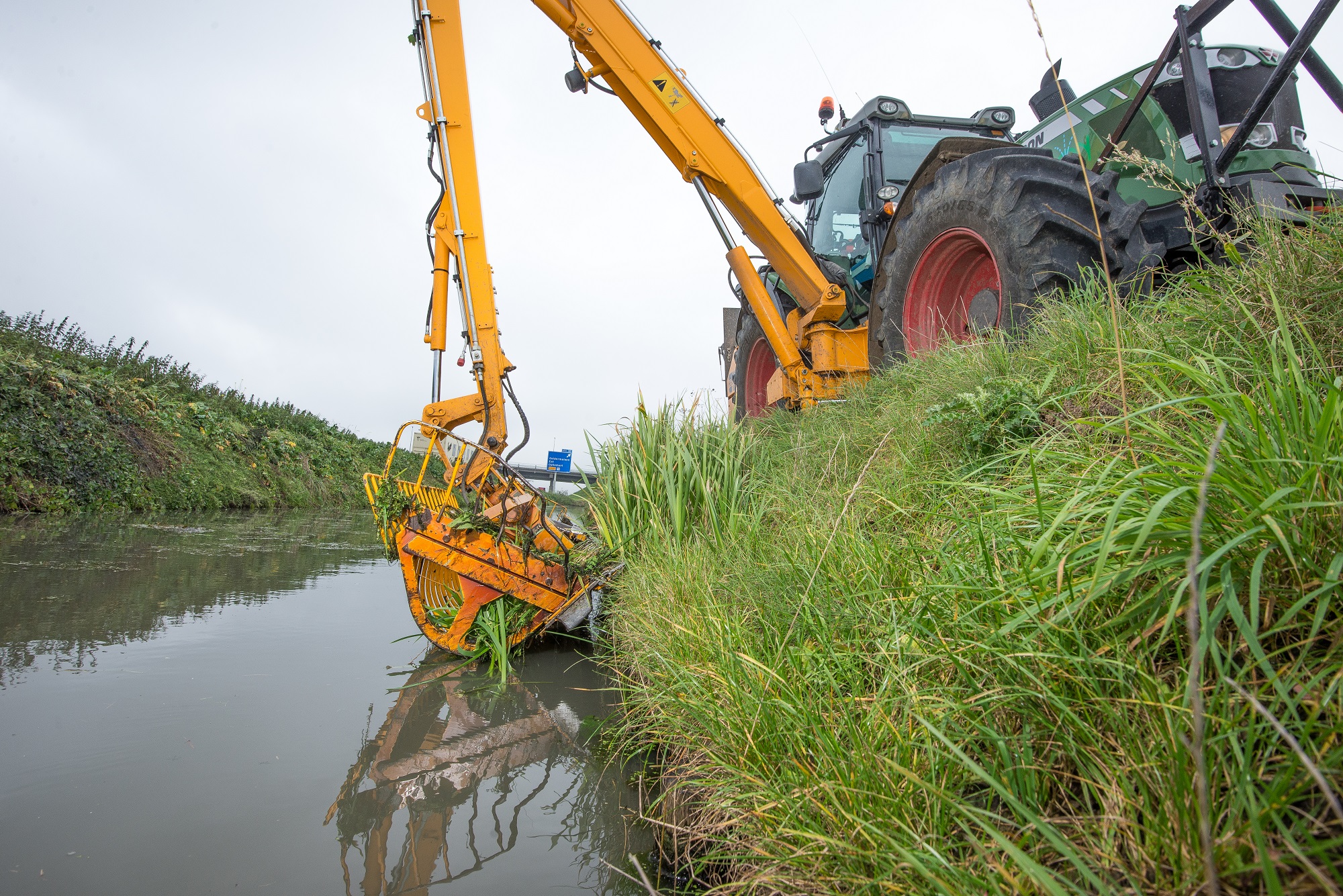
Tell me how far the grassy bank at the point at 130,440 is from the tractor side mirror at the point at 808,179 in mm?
6897

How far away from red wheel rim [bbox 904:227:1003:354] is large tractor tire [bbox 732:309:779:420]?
7.69 feet

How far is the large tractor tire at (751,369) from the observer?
615cm

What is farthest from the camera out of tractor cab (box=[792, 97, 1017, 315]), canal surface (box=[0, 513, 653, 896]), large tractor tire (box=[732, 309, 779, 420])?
large tractor tire (box=[732, 309, 779, 420])

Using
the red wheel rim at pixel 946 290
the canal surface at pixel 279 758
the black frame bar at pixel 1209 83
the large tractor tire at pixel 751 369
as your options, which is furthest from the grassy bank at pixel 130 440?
the black frame bar at pixel 1209 83

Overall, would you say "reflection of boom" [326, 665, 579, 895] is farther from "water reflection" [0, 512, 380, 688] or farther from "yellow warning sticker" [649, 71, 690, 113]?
"yellow warning sticker" [649, 71, 690, 113]

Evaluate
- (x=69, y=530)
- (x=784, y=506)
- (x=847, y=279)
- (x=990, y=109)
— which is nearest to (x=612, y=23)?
(x=847, y=279)

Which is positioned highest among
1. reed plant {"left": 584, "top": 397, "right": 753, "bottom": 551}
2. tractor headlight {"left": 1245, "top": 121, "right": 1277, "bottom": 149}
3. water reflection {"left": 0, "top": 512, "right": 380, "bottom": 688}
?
tractor headlight {"left": 1245, "top": 121, "right": 1277, "bottom": 149}

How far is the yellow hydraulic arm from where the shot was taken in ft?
13.4

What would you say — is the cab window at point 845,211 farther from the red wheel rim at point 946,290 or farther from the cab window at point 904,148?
the red wheel rim at point 946,290

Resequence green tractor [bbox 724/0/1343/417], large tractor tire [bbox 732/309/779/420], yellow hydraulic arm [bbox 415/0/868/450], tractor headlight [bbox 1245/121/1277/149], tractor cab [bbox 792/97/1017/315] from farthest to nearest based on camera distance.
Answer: large tractor tire [bbox 732/309/779/420], tractor cab [bbox 792/97/1017/315], yellow hydraulic arm [bbox 415/0/868/450], tractor headlight [bbox 1245/121/1277/149], green tractor [bbox 724/0/1343/417]

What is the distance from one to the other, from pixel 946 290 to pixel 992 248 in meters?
0.67

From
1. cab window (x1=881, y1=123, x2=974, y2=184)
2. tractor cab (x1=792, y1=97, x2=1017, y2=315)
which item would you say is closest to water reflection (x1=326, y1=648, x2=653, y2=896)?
tractor cab (x1=792, y1=97, x2=1017, y2=315)

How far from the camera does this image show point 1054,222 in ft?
9.27

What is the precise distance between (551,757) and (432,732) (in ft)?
1.40
